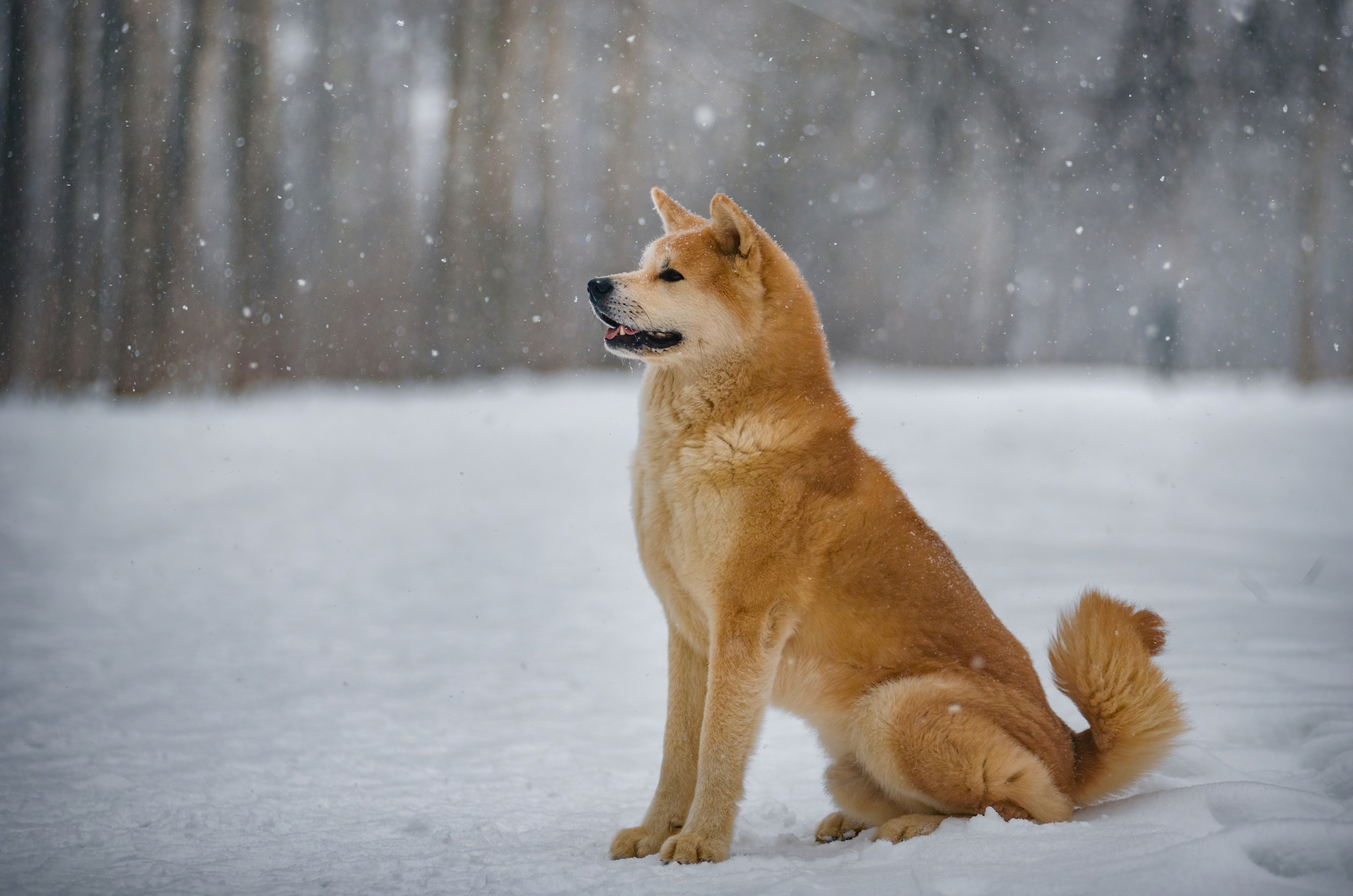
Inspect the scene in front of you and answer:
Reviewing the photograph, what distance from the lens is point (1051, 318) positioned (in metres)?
11.4

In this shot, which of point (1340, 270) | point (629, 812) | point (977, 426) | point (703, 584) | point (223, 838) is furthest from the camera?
point (1340, 270)

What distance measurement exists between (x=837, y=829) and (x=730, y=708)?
1.81 ft

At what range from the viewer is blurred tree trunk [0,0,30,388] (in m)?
10.5

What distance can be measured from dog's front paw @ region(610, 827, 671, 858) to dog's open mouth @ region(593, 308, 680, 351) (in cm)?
134

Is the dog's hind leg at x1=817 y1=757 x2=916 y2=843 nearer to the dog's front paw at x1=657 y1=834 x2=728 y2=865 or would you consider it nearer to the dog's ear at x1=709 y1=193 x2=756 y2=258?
the dog's front paw at x1=657 y1=834 x2=728 y2=865

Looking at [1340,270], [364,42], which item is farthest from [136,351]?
[1340,270]

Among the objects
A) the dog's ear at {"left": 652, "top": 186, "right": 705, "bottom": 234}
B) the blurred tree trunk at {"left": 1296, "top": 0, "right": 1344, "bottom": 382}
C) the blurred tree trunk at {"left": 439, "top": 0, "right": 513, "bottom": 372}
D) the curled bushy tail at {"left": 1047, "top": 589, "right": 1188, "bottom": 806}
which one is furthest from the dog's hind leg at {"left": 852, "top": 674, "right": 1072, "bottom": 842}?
the blurred tree trunk at {"left": 1296, "top": 0, "right": 1344, "bottom": 382}

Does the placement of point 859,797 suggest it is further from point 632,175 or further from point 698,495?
point 632,175

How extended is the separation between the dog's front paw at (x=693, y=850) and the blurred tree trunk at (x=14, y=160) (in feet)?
37.9

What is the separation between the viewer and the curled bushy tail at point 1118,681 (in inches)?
87.4

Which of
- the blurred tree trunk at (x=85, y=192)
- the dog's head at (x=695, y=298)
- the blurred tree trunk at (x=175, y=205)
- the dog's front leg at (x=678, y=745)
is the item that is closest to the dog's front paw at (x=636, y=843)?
the dog's front leg at (x=678, y=745)

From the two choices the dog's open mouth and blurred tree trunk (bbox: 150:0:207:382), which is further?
blurred tree trunk (bbox: 150:0:207:382)

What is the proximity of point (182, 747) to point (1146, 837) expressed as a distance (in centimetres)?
326

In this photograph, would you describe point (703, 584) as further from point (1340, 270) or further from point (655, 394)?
point (1340, 270)
